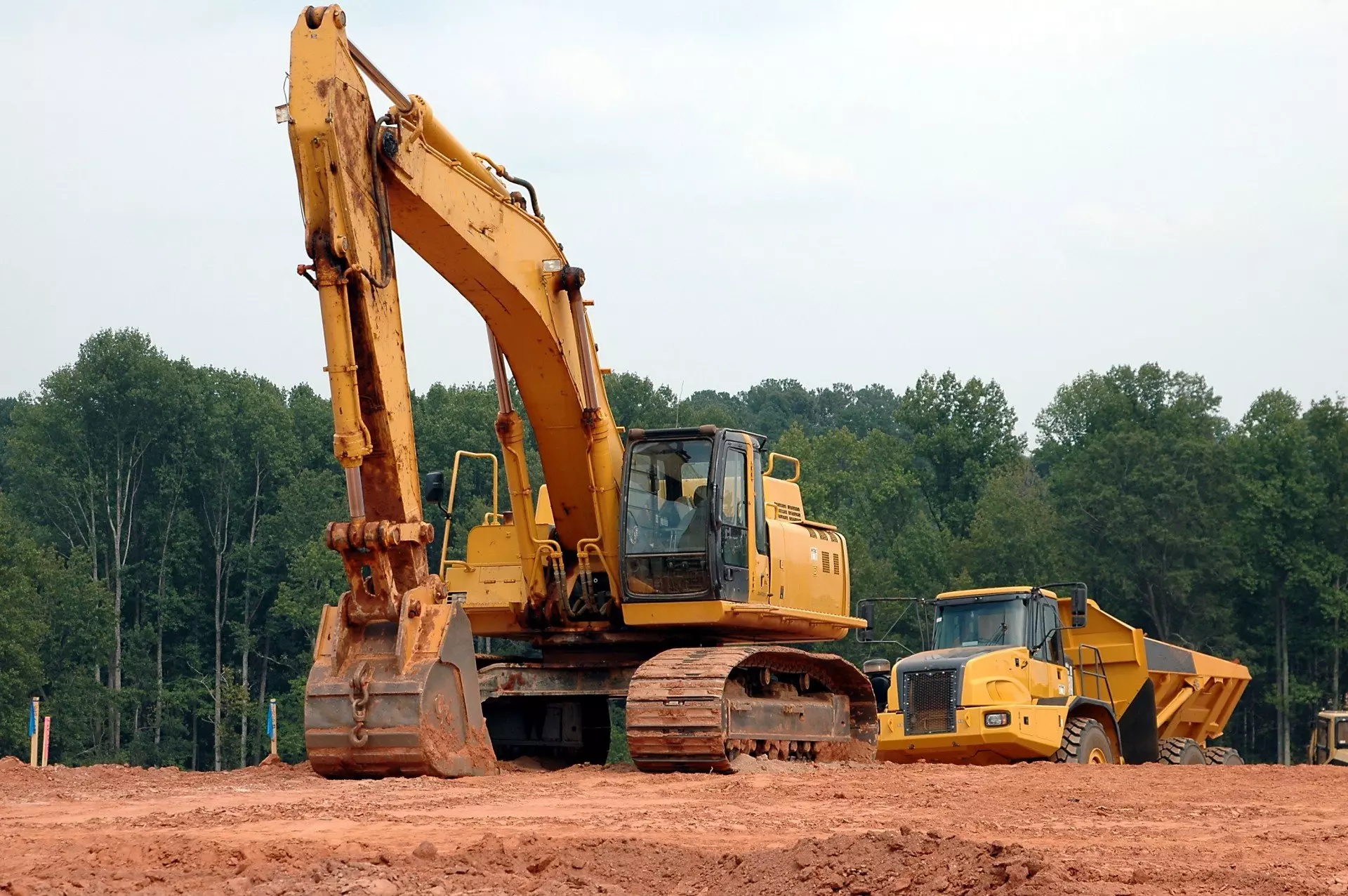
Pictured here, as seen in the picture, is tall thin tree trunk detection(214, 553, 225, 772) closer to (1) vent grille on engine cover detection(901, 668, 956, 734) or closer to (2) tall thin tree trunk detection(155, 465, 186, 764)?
(2) tall thin tree trunk detection(155, 465, 186, 764)

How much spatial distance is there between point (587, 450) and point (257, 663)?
47080 mm

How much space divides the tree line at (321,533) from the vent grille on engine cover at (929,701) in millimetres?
32269

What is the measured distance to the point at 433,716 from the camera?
13.3m

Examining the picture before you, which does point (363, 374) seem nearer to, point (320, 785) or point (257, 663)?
point (320, 785)

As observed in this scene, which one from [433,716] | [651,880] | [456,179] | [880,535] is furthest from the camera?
[880,535]

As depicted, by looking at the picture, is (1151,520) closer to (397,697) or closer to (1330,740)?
(1330,740)

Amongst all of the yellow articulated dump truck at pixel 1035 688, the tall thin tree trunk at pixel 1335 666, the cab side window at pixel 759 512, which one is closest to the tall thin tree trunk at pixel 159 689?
the tall thin tree trunk at pixel 1335 666

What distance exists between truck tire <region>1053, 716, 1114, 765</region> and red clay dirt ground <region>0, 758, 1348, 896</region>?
3141 mm

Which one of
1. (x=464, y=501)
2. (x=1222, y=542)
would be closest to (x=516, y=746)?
(x=1222, y=542)

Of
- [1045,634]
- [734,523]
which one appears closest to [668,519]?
[734,523]

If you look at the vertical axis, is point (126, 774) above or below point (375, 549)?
below

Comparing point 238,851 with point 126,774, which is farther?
point 126,774

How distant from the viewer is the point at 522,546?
17109 millimetres

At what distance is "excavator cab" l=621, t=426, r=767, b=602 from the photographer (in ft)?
53.3
